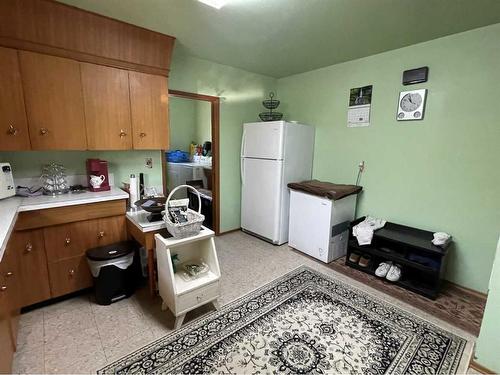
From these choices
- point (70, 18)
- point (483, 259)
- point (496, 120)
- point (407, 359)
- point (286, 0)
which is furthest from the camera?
point (483, 259)

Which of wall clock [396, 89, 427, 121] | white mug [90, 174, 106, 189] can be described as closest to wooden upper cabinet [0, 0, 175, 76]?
white mug [90, 174, 106, 189]

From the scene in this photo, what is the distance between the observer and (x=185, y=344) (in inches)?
66.2

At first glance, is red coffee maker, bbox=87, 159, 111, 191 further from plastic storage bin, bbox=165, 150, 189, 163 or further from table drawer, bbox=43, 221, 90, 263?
plastic storage bin, bbox=165, 150, 189, 163

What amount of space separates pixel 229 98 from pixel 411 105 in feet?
7.23

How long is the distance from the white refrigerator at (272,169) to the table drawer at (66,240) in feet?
6.76

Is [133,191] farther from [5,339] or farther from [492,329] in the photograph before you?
[492,329]

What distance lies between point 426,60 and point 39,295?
406cm

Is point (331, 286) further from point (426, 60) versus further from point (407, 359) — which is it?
point (426, 60)

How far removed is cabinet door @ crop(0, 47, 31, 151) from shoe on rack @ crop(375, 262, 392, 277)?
11.0 ft

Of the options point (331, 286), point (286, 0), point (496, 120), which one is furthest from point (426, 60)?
point (331, 286)

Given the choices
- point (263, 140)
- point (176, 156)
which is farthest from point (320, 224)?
point (176, 156)

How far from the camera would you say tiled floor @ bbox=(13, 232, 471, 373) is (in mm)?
1538

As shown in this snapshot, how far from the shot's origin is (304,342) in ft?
5.64

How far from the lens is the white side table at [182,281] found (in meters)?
1.76
